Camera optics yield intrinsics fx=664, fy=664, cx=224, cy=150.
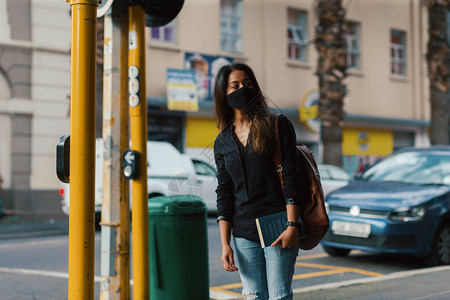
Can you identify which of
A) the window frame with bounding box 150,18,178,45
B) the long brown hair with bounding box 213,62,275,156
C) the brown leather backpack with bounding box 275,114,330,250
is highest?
the window frame with bounding box 150,18,178,45

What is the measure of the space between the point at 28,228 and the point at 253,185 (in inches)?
467

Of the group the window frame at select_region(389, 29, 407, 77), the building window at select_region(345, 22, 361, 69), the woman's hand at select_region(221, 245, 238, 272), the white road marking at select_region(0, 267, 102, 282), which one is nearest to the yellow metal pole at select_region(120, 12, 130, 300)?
the woman's hand at select_region(221, 245, 238, 272)

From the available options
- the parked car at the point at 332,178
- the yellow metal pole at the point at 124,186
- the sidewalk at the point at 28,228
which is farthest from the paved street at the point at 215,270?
the parked car at the point at 332,178

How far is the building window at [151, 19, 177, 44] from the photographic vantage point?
19.7 meters

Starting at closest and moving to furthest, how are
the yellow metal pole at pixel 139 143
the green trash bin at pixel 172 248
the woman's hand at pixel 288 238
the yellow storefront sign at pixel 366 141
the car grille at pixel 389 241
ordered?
the woman's hand at pixel 288 238 < the yellow metal pole at pixel 139 143 < the green trash bin at pixel 172 248 < the car grille at pixel 389 241 < the yellow storefront sign at pixel 366 141

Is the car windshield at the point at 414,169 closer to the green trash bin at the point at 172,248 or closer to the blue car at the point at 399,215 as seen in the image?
the blue car at the point at 399,215

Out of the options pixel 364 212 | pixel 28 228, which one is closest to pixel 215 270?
pixel 364 212

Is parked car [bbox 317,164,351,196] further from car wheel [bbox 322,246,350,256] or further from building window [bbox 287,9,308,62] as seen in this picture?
building window [bbox 287,9,308,62]

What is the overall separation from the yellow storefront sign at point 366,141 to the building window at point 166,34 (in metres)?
7.63

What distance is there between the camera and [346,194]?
27.7 feet

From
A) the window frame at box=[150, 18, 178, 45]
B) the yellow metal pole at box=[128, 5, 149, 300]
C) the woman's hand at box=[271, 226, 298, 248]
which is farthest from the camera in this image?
Result: the window frame at box=[150, 18, 178, 45]

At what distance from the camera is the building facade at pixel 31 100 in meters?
17.1

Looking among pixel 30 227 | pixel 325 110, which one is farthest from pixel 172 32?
pixel 30 227

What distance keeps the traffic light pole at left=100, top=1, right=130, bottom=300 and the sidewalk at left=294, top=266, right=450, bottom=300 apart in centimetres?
180
